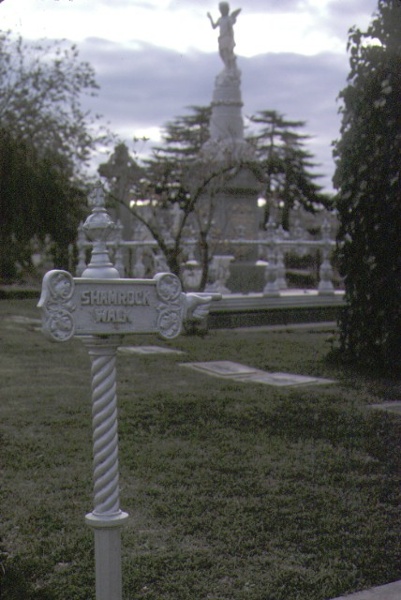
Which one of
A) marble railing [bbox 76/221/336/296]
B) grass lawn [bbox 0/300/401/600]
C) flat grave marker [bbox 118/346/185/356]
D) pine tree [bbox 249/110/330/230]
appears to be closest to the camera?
grass lawn [bbox 0/300/401/600]

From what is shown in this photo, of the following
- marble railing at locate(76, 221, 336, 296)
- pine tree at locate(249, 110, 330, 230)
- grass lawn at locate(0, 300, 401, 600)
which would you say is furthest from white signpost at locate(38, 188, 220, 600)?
pine tree at locate(249, 110, 330, 230)

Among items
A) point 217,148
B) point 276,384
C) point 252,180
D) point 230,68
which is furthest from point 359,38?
point 230,68

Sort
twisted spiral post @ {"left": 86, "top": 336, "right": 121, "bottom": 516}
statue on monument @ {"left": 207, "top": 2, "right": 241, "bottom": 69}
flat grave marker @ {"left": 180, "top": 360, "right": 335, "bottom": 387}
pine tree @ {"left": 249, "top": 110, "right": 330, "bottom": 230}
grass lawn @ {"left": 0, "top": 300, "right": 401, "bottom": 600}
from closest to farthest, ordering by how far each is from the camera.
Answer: twisted spiral post @ {"left": 86, "top": 336, "right": 121, "bottom": 516}
grass lawn @ {"left": 0, "top": 300, "right": 401, "bottom": 600}
flat grave marker @ {"left": 180, "top": 360, "right": 335, "bottom": 387}
statue on monument @ {"left": 207, "top": 2, "right": 241, "bottom": 69}
pine tree @ {"left": 249, "top": 110, "right": 330, "bottom": 230}

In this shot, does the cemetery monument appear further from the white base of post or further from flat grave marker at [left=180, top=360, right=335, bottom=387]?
the white base of post

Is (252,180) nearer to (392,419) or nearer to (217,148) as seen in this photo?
(217,148)

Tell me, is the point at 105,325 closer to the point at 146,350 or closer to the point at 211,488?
the point at 211,488

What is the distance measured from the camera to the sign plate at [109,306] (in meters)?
2.79

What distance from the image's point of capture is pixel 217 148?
59.3ft

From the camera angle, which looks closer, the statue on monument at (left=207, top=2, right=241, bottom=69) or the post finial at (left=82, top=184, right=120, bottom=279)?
the post finial at (left=82, top=184, right=120, bottom=279)

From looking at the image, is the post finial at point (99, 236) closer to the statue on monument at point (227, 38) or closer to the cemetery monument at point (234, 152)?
the cemetery monument at point (234, 152)

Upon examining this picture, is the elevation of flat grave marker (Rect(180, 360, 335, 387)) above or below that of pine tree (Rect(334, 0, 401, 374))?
below

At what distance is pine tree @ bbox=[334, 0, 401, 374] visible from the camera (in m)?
8.11

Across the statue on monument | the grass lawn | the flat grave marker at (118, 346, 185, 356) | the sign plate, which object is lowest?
the grass lawn

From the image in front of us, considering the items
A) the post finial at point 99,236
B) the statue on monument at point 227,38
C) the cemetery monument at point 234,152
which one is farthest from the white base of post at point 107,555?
the statue on monument at point 227,38
